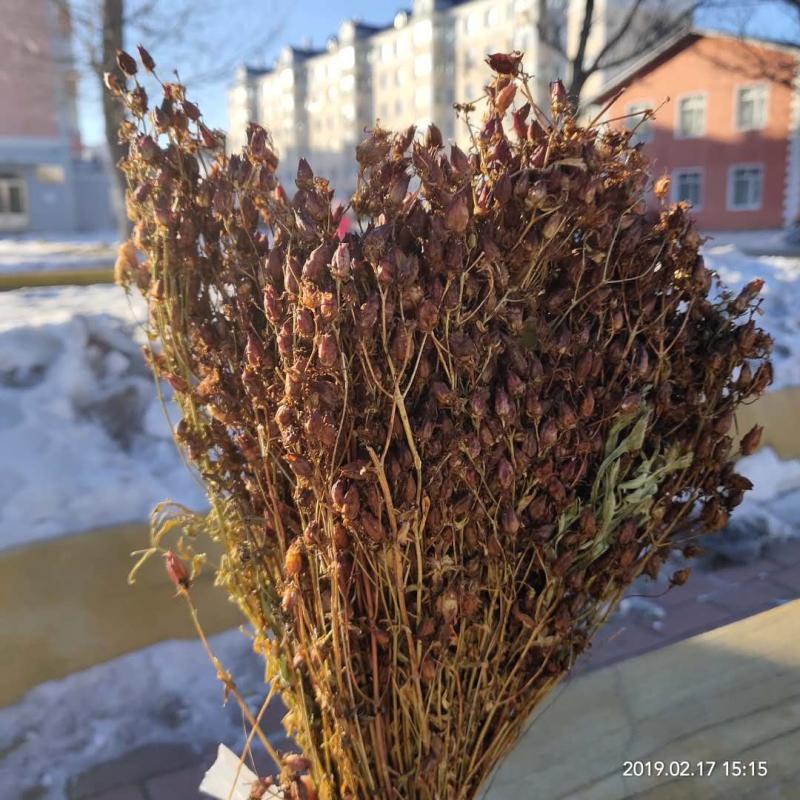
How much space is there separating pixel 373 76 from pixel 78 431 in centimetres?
6092

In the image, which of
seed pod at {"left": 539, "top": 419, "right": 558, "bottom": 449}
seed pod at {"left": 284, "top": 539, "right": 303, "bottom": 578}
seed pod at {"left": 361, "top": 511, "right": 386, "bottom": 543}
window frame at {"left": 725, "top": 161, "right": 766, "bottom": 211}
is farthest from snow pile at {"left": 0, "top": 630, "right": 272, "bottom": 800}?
window frame at {"left": 725, "top": 161, "right": 766, "bottom": 211}

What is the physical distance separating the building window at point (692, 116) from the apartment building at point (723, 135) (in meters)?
0.03

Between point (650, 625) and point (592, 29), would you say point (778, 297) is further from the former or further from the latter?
point (592, 29)

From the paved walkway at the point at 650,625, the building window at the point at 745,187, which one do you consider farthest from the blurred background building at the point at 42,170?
the paved walkway at the point at 650,625

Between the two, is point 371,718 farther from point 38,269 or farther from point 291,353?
point 38,269

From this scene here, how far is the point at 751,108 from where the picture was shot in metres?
24.5

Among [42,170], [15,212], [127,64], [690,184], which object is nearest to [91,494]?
[127,64]

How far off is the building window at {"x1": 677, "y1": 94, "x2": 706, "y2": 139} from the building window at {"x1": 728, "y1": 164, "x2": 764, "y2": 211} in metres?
1.86

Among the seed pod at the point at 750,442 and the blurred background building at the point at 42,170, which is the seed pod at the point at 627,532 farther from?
the blurred background building at the point at 42,170

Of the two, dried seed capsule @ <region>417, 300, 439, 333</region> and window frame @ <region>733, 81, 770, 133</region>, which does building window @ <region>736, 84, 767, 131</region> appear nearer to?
window frame @ <region>733, 81, 770, 133</region>

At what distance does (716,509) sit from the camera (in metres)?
1.16

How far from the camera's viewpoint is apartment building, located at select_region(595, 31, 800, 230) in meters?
23.6

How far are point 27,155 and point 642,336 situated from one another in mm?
28439

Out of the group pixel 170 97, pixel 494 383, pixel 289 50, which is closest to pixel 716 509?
pixel 494 383
